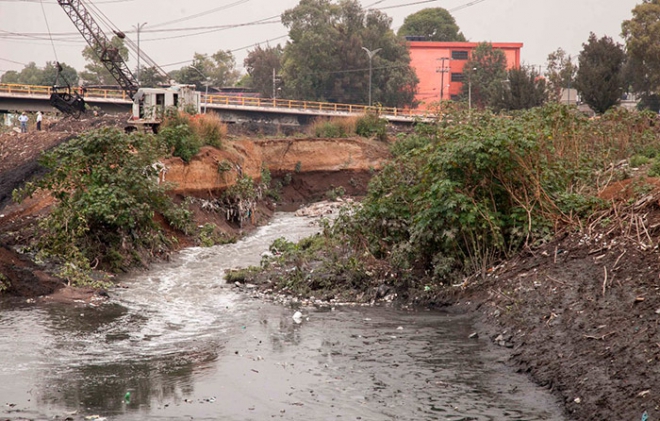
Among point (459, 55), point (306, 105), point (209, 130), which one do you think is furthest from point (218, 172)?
point (459, 55)

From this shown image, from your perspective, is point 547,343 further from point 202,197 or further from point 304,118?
point 304,118

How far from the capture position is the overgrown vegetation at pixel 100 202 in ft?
63.6

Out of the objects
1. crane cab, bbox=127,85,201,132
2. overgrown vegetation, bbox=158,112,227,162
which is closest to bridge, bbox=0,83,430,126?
crane cab, bbox=127,85,201,132

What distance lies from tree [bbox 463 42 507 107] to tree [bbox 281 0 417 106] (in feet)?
17.5

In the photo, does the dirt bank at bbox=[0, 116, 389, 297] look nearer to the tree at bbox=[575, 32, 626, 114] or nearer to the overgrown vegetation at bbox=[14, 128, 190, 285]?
the overgrown vegetation at bbox=[14, 128, 190, 285]

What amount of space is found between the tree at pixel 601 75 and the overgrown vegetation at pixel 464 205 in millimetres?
31230

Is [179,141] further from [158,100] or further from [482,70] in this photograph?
[482,70]

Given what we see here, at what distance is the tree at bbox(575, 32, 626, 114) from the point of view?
48219 mm

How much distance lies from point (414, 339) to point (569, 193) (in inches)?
203

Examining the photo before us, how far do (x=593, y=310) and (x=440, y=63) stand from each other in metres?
76.8

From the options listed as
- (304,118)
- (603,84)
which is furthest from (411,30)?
(603,84)

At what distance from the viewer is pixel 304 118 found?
70.0m

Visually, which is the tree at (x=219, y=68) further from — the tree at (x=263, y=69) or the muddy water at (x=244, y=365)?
the muddy water at (x=244, y=365)

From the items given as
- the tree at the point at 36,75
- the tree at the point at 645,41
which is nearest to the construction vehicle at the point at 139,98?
the tree at the point at 645,41
